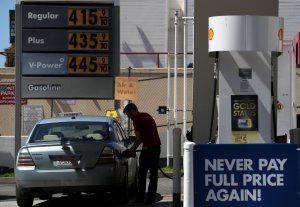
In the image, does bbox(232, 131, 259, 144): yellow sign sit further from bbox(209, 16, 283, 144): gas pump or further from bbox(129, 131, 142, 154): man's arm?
bbox(129, 131, 142, 154): man's arm

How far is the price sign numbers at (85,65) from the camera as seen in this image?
48.2ft

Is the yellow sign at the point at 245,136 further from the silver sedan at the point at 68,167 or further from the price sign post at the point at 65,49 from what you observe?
the price sign post at the point at 65,49

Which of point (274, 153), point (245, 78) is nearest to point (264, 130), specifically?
point (245, 78)

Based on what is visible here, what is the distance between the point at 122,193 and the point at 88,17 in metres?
4.88

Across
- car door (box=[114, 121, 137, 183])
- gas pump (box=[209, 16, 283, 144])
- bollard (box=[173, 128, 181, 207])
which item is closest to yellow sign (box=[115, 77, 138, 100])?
car door (box=[114, 121, 137, 183])

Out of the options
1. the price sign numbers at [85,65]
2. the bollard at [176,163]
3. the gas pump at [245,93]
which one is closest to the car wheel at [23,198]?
the gas pump at [245,93]

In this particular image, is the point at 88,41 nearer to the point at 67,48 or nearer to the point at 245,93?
the point at 67,48

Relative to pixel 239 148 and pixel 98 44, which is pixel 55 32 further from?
pixel 239 148

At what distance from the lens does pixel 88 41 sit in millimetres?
14781

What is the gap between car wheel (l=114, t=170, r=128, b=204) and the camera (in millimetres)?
11332

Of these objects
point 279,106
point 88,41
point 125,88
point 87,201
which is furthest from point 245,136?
point 125,88

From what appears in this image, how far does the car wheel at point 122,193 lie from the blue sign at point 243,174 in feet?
15.1

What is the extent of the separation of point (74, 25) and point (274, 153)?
28.7ft

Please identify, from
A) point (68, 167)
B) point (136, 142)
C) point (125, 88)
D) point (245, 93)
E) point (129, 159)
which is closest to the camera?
point (245, 93)
